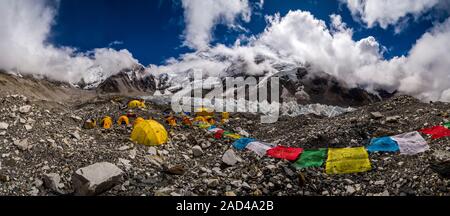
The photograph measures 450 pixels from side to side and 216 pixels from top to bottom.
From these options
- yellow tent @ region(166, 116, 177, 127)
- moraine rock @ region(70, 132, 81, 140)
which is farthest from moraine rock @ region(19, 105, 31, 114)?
yellow tent @ region(166, 116, 177, 127)

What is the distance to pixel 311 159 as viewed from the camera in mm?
11086

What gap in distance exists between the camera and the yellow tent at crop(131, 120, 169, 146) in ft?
44.3

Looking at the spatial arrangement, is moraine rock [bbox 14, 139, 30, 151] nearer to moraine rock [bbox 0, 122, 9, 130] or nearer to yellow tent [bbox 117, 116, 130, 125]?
moraine rock [bbox 0, 122, 9, 130]

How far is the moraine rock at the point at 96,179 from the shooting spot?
29.5 feet

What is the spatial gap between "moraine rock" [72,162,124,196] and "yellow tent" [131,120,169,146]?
3674 mm

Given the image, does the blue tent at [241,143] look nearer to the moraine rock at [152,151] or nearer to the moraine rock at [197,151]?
the moraine rock at [197,151]

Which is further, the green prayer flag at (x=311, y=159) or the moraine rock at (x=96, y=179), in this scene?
the green prayer flag at (x=311, y=159)

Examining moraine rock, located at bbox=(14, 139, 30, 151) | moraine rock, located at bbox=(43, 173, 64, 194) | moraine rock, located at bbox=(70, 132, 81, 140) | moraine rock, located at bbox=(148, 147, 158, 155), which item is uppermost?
moraine rock, located at bbox=(70, 132, 81, 140)

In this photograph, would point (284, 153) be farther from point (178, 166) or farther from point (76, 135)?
point (76, 135)

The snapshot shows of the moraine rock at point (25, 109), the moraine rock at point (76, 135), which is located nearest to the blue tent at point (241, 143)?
the moraine rock at point (76, 135)

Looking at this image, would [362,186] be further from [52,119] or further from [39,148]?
[52,119]

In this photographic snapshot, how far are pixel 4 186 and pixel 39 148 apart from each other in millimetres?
1846

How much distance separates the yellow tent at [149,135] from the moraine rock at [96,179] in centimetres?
367
